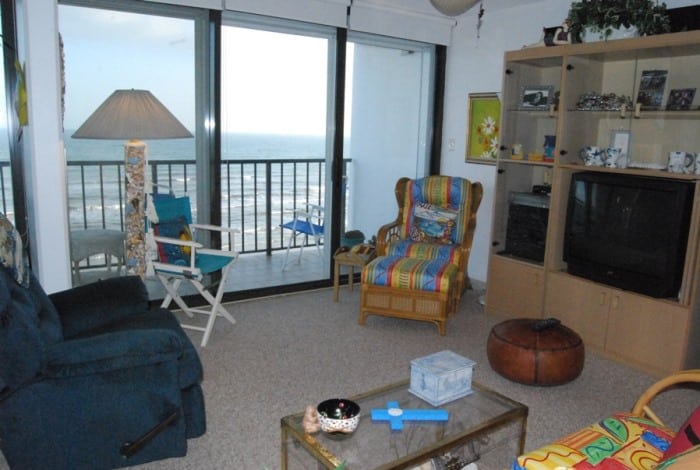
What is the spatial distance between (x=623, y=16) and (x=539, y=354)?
202cm

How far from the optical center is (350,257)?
4484 millimetres

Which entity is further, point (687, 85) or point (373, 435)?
point (687, 85)

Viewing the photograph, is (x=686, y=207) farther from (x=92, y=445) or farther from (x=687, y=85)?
(x=92, y=445)

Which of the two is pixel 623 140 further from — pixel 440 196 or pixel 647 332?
pixel 440 196

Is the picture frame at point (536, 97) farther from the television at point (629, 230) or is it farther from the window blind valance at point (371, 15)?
the window blind valance at point (371, 15)

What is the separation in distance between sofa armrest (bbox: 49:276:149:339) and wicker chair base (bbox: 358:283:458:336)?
1.56 m

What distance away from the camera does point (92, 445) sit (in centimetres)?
222

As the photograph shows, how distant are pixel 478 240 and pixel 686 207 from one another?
200 cm

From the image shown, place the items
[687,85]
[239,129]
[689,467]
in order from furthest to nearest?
[239,129], [687,85], [689,467]

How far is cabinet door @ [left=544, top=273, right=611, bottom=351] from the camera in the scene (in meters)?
3.63

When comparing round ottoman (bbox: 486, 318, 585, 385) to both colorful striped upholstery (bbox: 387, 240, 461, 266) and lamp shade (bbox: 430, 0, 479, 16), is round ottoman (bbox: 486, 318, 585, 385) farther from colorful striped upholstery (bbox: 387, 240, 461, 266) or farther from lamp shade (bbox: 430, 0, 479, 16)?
lamp shade (bbox: 430, 0, 479, 16)

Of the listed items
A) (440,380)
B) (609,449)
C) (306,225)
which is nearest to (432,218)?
(306,225)

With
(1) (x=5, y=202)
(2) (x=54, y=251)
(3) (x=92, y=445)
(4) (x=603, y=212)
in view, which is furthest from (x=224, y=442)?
(4) (x=603, y=212)

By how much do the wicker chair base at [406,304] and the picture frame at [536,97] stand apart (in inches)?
55.6
